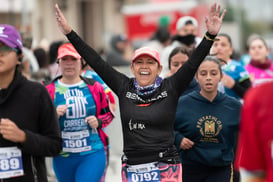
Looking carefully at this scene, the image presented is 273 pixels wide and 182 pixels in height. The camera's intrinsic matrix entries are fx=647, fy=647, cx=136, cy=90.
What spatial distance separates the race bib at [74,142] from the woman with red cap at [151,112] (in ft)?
4.29

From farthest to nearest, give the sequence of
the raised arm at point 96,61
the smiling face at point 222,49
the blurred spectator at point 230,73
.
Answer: the smiling face at point 222,49
the blurred spectator at point 230,73
the raised arm at point 96,61

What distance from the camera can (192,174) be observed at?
6.69 meters

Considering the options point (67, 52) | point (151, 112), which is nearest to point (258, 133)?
point (151, 112)

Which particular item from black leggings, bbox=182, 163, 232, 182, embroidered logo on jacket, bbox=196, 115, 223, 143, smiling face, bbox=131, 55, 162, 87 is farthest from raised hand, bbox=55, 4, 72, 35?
black leggings, bbox=182, 163, 232, 182

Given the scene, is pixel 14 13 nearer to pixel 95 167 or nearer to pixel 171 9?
pixel 171 9

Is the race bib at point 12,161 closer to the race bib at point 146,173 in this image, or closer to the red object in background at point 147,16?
the race bib at point 146,173

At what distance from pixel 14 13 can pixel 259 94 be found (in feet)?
81.0

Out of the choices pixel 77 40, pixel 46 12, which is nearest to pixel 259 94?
pixel 77 40

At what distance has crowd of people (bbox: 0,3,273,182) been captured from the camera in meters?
4.30

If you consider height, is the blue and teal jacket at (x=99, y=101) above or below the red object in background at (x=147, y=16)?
below

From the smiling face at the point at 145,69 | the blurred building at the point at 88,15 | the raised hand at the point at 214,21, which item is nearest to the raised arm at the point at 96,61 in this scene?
the smiling face at the point at 145,69

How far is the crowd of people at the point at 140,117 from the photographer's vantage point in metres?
4.30

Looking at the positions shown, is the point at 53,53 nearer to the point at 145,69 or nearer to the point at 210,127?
the point at 210,127

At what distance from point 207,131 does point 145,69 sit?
3.91 ft
